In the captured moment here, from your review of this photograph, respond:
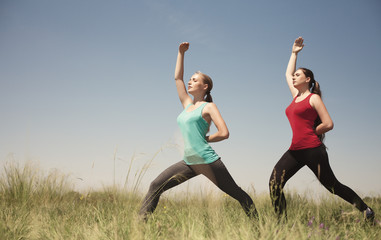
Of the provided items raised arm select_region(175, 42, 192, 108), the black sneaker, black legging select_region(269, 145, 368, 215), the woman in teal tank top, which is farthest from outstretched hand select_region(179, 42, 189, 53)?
the black sneaker

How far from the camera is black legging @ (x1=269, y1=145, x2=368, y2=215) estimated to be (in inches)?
138

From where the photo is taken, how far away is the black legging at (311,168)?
3496mm

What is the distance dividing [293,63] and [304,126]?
1.08m

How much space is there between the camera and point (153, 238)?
2.59 m

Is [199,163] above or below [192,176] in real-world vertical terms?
above

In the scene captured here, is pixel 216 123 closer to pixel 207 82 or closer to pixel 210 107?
pixel 210 107

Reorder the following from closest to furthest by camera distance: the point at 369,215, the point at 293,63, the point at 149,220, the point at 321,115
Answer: the point at 149,220
the point at 321,115
the point at 369,215
the point at 293,63

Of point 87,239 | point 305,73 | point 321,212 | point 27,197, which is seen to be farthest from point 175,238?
point 27,197

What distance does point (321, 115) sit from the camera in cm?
350

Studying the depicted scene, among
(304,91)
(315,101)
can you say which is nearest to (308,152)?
(315,101)

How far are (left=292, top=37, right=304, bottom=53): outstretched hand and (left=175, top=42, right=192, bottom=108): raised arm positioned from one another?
1.57 metres

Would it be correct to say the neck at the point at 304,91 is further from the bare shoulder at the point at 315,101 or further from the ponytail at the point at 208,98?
the ponytail at the point at 208,98

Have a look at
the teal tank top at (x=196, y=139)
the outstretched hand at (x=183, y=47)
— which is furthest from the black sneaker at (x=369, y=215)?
the outstretched hand at (x=183, y=47)

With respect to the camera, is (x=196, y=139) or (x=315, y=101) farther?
(x=315, y=101)
